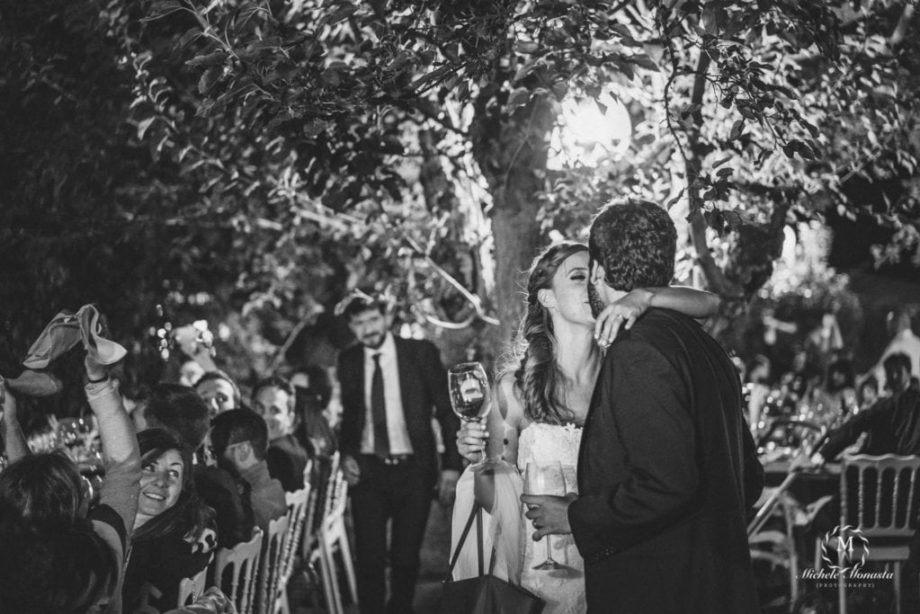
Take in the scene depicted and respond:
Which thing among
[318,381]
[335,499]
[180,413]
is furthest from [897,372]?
[318,381]

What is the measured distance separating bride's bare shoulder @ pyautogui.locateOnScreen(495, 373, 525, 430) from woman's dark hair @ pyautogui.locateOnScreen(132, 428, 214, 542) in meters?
1.17

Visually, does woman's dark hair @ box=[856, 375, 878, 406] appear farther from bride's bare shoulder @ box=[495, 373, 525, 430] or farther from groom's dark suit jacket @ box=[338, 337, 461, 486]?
bride's bare shoulder @ box=[495, 373, 525, 430]

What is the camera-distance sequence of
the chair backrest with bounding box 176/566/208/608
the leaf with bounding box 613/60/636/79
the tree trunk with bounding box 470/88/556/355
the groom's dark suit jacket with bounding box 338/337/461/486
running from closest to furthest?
1. the chair backrest with bounding box 176/566/208/608
2. the leaf with bounding box 613/60/636/79
3. the tree trunk with bounding box 470/88/556/355
4. the groom's dark suit jacket with bounding box 338/337/461/486

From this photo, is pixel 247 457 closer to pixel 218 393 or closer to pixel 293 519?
pixel 293 519

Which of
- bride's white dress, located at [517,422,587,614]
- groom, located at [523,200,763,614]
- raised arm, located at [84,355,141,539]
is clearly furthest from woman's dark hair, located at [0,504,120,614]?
bride's white dress, located at [517,422,587,614]

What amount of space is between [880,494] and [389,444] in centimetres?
294

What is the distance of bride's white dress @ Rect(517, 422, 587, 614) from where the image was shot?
11.1 ft

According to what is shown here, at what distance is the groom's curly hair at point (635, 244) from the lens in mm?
2672

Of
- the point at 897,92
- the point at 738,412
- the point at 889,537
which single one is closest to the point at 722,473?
the point at 738,412

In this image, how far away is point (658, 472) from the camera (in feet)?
7.95

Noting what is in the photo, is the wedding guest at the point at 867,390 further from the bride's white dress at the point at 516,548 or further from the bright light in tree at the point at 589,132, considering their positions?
the bride's white dress at the point at 516,548

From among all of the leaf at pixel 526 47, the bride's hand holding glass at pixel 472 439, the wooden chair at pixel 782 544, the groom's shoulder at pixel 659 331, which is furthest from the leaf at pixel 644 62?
the wooden chair at pixel 782 544

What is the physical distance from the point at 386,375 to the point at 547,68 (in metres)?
2.65

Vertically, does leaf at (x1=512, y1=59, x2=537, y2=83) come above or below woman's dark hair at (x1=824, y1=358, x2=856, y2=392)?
above
